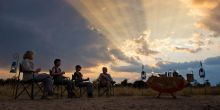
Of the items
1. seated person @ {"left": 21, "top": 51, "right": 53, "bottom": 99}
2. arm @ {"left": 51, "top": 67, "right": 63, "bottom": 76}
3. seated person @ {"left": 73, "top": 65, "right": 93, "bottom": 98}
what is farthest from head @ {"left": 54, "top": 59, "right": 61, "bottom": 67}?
seated person @ {"left": 73, "top": 65, "right": 93, "bottom": 98}

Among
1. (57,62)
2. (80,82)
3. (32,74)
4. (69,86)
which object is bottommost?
(69,86)

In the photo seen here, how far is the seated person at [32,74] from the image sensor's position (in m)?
9.49

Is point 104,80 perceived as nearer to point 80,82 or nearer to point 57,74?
point 80,82

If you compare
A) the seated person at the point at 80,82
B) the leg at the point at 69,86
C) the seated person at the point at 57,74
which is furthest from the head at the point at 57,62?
the seated person at the point at 80,82

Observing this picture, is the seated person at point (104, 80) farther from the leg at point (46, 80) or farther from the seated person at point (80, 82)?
the leg at point (46, 80)

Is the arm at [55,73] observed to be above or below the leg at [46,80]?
above

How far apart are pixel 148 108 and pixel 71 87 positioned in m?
3.28

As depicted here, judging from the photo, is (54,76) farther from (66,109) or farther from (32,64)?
(66,109)

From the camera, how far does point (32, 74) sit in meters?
9.53

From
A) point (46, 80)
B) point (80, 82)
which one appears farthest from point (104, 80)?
point (46, 80)

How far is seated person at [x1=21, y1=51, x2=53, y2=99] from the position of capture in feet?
31.1

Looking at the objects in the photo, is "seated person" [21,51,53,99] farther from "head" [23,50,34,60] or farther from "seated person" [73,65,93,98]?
"seated person" [73,65,93,98]

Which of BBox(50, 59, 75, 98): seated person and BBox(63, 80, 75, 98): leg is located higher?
BBox(50, 59, 75, 98): seated person

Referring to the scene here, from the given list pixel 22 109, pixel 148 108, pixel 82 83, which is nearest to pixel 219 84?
pixel 82 83
